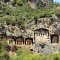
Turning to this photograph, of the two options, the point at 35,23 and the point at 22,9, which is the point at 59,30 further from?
the point at 22,9

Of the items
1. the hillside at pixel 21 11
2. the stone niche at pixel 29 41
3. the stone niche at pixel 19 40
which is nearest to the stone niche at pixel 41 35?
the stone niche at pixel 29 41

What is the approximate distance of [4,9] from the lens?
50.3 m

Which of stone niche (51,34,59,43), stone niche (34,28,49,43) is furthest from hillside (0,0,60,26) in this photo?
stone niche (51,34,59,43)

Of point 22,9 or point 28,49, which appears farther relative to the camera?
point 22,9

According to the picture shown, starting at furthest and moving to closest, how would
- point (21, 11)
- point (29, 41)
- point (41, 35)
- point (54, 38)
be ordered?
point (21, 11) → point (41, 35) → point (29, 41) → point (54, 38)

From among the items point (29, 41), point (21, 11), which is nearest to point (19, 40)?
point (29, 41)

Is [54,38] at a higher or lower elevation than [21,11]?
lower

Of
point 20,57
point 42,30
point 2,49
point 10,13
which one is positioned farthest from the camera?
point 10,13

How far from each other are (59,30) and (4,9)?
8397 millimetres

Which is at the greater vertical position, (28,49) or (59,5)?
(59,5)

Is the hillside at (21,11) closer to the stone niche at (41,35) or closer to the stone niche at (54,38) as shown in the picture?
the stone niche at (41,35)

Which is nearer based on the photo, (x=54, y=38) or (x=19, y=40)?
(x=54, y=38)

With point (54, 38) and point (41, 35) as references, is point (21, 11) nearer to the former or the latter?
point (41, 35)

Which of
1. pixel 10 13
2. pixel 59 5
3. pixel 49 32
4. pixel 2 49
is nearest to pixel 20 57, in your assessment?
pixel 2 49
